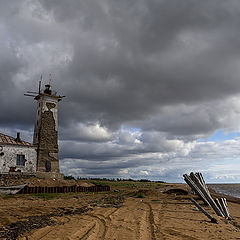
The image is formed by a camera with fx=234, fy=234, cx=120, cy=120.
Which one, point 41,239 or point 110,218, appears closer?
point 41,239

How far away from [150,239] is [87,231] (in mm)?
2006

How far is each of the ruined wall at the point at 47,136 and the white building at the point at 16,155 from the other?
3.75 ft

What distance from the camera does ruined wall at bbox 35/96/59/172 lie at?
104ft

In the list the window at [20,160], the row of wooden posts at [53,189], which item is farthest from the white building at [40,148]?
the row of wooden posts at [53,189]

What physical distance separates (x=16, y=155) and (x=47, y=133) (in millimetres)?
5473

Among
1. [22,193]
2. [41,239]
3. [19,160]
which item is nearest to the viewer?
[41,239]

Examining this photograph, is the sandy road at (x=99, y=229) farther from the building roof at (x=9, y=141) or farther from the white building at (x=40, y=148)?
the building roof at (x=9, y=141)

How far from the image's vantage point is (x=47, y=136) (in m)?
32.9

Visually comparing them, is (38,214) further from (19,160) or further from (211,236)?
(19,160)

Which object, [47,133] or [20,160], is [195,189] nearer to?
[20,160]

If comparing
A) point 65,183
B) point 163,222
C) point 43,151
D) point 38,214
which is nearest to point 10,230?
point 38,214

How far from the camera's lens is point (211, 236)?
23.0ft

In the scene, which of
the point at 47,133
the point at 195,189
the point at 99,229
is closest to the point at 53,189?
the point at 47,133

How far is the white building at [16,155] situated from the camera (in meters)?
27.7
